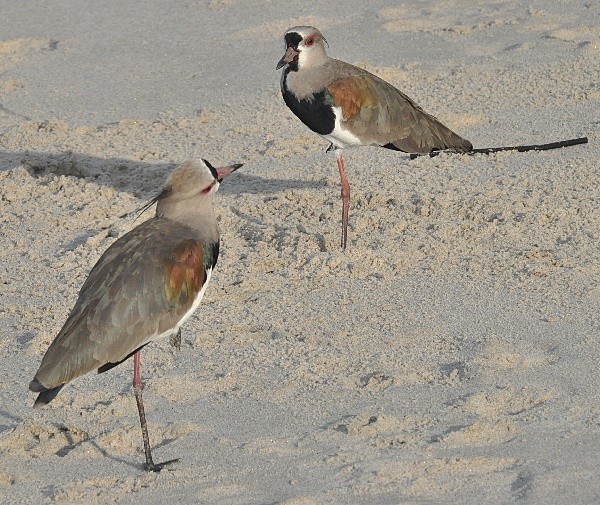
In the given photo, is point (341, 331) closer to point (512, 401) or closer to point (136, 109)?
point (512, 401)

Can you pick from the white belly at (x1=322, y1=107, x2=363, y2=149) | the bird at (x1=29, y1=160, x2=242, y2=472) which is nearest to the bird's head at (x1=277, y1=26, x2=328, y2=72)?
the white belly at (x1=322, y1=107, x2=363, y2=149)

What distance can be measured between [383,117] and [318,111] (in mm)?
464

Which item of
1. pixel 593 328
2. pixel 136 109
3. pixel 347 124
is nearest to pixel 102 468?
pixel 593 328

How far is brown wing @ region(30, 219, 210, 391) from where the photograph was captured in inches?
185

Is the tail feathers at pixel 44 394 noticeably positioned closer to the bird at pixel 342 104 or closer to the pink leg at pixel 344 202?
the pink leg at pixel 344 202

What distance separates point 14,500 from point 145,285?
3.24 ft

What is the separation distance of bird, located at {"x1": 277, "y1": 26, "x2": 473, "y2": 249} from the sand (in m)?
0.35

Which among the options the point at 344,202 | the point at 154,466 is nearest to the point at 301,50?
the point at 344,202

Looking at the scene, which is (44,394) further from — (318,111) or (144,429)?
(318,111)

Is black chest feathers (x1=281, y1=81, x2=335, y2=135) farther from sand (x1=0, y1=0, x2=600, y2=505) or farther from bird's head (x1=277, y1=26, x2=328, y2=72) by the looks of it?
sand (x1=0, y1=0, x2=600, y2=505)

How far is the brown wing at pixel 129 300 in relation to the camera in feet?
15.4

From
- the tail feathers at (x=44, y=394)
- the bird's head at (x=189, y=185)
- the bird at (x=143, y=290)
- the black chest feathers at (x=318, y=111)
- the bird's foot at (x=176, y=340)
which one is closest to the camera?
the tail feathers at (x=44, y=394)

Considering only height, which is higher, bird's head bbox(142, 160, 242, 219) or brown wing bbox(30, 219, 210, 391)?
bird's head bbox(142, 160, 242, 219)

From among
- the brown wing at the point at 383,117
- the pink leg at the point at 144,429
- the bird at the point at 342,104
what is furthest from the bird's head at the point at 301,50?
the pink leg at the point at 144,429
